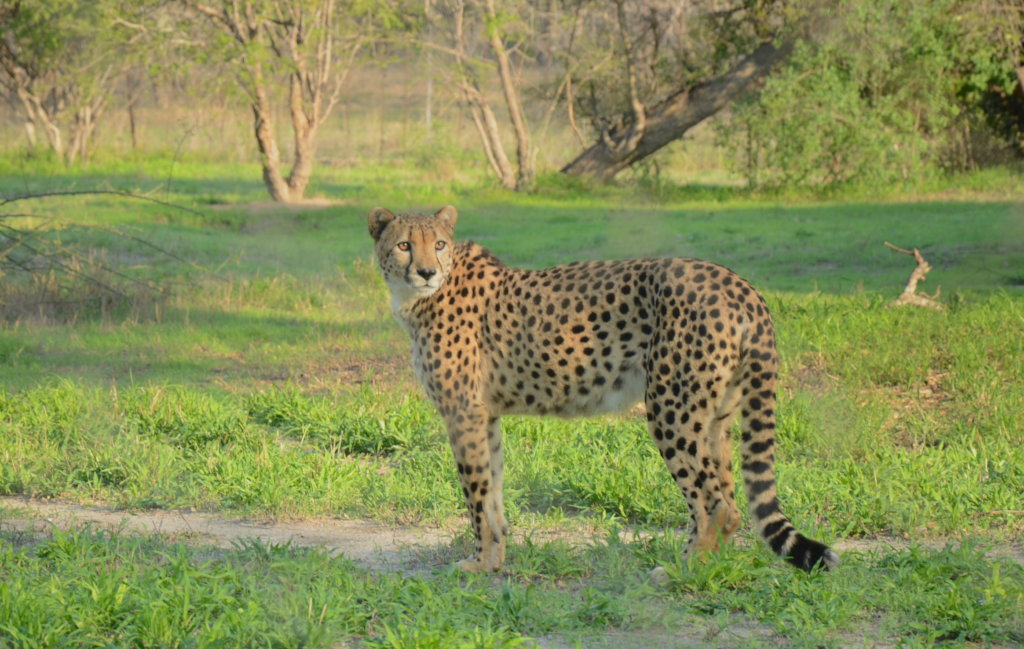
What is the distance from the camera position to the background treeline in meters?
16.3

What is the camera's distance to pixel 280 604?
3.68 m

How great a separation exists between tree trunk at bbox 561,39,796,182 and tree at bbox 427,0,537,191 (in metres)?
1.25

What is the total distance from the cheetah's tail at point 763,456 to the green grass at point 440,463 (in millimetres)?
148

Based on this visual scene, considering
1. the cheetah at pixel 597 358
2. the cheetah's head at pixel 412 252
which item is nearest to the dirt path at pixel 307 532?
the cheetah at pixel 597 358

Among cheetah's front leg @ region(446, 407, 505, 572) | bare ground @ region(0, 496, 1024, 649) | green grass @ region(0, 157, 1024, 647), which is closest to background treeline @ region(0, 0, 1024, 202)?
green grass @ region(0, 157, 1024, 647)

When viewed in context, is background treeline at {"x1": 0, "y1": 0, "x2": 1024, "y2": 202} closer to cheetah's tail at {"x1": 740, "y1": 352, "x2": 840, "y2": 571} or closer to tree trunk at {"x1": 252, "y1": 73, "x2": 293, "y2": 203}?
tree trunk at {"x1": 252, "y1": 73, "x2": 293, "y2": 203}

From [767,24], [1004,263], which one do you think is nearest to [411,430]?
[1004,263]

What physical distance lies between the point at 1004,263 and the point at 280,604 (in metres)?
8.92

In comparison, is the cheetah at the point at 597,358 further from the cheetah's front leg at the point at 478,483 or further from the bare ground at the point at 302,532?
the bare ground at the point at 302,532

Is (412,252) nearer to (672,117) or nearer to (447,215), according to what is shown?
(447,215)

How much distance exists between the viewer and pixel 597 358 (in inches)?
166

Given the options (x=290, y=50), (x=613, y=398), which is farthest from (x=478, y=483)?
(x=290, y=50)

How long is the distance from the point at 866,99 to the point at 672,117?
3124mm

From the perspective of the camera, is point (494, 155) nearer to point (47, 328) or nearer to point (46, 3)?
point (46, 3)
